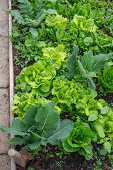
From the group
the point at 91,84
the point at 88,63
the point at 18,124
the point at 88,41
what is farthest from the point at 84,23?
the point at 18,124

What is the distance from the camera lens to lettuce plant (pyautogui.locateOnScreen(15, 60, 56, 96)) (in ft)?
9.01

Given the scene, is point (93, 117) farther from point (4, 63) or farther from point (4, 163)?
point (4, 63)

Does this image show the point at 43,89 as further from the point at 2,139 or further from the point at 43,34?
the point at 43,34

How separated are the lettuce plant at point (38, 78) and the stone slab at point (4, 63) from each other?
1.29ft

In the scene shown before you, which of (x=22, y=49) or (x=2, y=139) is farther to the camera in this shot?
(x=22, y=49)

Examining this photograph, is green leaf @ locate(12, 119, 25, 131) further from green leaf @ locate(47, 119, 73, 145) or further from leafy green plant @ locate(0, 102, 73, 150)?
green leaf @ locate(47, 119, 73, 145)

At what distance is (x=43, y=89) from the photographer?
277 centimetres

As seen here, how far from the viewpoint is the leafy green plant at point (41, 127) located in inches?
80.5

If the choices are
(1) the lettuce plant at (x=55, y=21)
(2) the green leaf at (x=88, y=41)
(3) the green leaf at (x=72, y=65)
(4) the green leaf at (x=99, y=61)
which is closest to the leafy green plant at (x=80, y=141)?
(3) the green leaf at (x=72, y=65)

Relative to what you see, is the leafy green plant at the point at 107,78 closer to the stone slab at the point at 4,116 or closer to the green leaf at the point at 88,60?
the green leaf at the point at 88,60

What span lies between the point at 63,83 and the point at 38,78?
40cm

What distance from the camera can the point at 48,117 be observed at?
6.78 ft

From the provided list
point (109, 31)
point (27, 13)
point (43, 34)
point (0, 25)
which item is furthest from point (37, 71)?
point (109, 31)

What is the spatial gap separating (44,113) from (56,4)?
2965 mm
